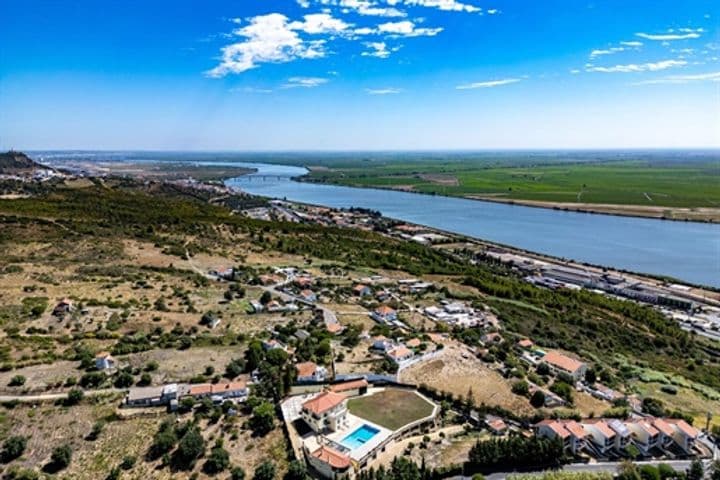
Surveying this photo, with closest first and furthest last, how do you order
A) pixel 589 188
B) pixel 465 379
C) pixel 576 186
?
pixel 465 379 → pixel 589 188 → pixel 576 186

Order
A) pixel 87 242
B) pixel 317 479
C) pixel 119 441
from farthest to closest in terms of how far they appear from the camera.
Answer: pixel 87 242 → pixel 119 441 → pixel 317 479

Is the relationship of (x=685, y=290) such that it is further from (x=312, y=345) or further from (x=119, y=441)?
(x=119, y=441)

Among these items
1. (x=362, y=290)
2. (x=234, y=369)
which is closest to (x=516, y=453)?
(x=234, y=369)

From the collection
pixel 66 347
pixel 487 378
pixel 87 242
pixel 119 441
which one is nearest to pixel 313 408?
pixel 119 441

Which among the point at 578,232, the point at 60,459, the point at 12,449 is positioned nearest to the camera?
the point at 60,459

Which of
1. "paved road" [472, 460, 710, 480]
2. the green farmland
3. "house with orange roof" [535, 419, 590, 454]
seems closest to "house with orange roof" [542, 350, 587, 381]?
"house with orange roof" [535, 419, 590, 454]

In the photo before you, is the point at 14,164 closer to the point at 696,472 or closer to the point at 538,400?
the point at 538,400
